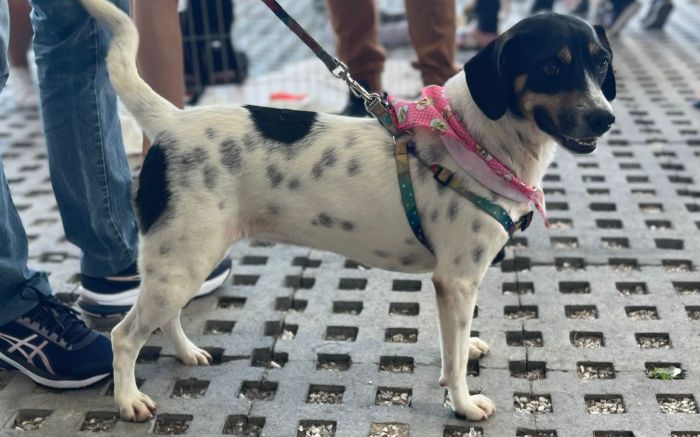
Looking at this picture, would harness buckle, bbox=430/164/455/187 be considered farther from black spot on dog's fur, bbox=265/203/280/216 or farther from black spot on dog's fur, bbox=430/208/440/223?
black spot on dog's fur, bbox=265/203/280/216

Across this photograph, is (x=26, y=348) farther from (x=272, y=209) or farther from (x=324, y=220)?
(x=324, y=220)

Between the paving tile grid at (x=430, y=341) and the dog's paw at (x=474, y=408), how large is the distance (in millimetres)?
25

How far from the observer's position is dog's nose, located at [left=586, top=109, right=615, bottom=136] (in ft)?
7.14

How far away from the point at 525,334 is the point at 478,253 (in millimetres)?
643

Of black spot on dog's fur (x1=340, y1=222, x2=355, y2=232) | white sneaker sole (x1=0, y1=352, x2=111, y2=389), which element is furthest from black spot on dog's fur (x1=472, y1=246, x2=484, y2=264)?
white sneaker sole (x1=0, y1=352, x2=111, y2=389)

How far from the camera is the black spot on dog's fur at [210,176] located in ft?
7.50

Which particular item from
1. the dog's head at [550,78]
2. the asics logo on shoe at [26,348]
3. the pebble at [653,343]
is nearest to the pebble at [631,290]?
the pebble at [653,343]

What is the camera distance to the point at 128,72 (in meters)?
2.30

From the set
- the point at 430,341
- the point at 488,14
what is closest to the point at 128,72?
the point at 430,341

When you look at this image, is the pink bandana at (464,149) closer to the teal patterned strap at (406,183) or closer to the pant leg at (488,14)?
the teal patterned strap at (406,183)

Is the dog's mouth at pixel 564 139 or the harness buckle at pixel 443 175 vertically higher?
the dog's mouth at pixel 564 139

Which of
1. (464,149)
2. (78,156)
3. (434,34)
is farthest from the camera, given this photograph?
(434,34)

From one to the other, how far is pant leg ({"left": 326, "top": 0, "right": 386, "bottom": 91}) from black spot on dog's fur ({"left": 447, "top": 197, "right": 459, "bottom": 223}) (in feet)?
8.01

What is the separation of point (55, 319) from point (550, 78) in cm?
165
